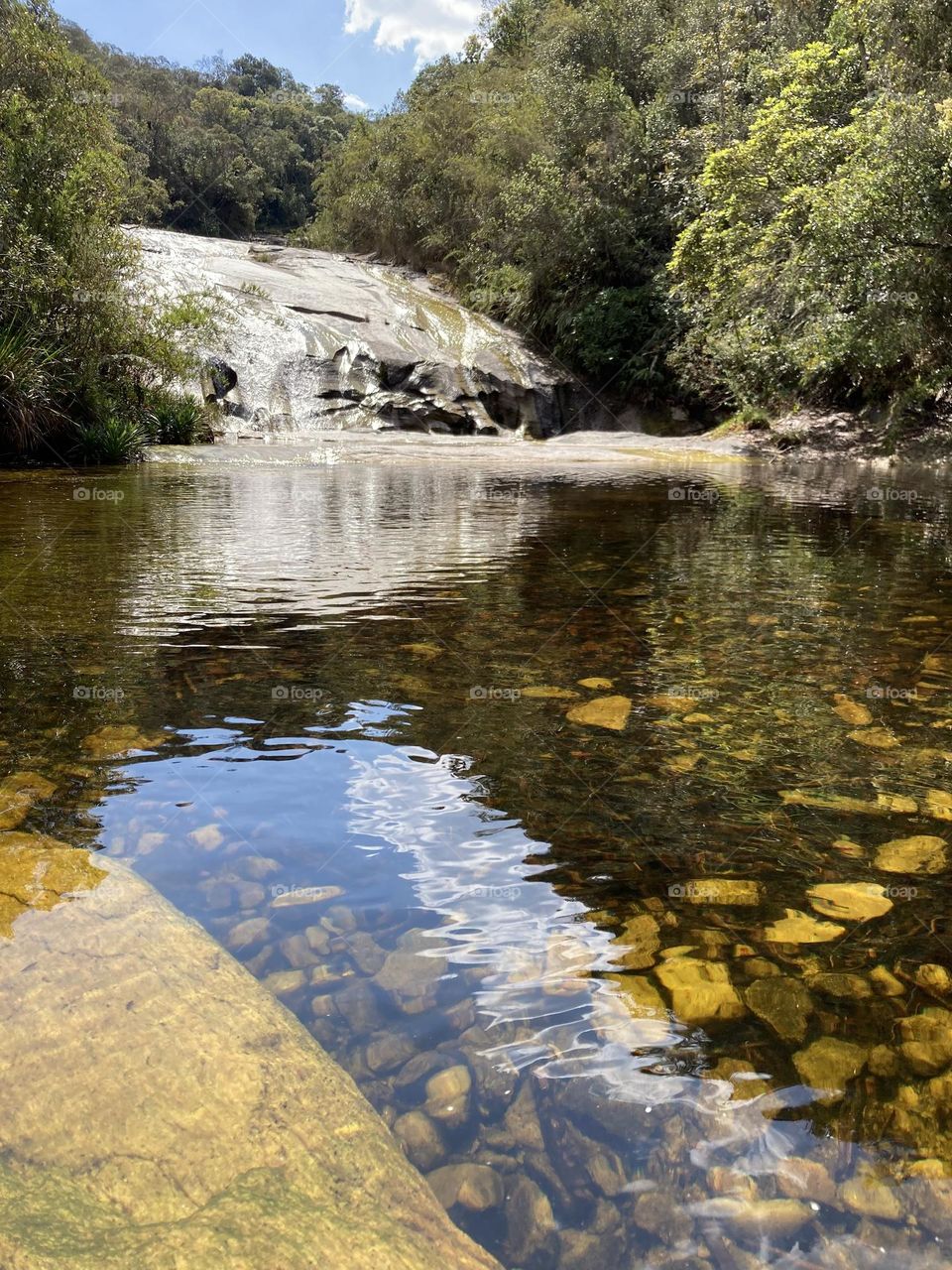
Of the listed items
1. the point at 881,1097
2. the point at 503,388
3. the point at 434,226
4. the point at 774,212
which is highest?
the point at 434,226

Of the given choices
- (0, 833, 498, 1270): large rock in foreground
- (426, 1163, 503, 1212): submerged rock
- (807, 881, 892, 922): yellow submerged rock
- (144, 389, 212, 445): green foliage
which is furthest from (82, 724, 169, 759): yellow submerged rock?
(144, 389, 212, 445): green foliage

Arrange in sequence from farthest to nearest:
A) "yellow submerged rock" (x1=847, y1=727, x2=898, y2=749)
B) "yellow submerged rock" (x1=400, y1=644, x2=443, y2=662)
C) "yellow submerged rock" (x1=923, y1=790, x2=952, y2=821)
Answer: "yellow submerged rock" (x1=400, y1=644, x2=443, y2=662)
"yellow submerged rock" (x1=847, y1=727, x2=898, y2=749)
"yellow submerged rock" (x1=923, y1=790, x2=952, y2=821)

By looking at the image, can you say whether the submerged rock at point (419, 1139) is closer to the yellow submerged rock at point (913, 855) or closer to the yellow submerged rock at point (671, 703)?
the yellow submerged rock at point (913, 855)

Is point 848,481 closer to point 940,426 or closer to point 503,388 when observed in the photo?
point 940,426

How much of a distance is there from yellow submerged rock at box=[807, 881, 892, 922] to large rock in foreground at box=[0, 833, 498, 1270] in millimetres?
1266

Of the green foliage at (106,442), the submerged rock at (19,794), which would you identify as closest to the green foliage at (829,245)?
the green foliage at (106,442)

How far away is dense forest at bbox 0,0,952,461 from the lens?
1438 centimetres

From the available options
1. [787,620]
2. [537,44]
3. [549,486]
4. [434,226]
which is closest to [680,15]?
[537,44]

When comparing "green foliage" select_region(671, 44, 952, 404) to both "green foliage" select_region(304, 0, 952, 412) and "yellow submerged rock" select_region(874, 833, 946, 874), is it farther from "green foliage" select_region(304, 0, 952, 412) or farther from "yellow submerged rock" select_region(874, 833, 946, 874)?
"yellow submerged rock" select_region(874, 833, 946, 874)

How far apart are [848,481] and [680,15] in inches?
896

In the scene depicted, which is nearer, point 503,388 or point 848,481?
point 848,481

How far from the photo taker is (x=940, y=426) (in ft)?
61.1

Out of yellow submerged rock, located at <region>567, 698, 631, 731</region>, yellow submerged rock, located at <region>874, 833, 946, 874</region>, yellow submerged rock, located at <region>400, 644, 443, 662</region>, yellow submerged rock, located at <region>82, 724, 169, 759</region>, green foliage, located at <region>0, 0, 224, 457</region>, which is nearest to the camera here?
yellow submerged rock, located at <region>874, 833, 946, 874</region>

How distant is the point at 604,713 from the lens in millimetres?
3660
